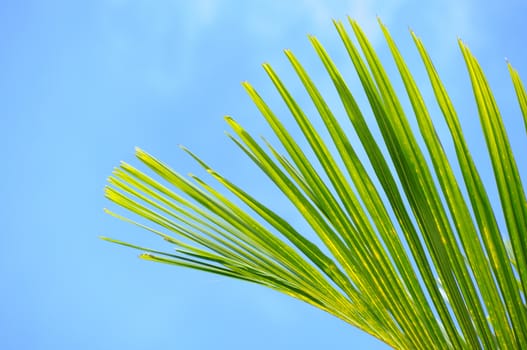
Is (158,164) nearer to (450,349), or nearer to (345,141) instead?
(345,141)

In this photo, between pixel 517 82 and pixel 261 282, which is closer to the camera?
pixel 517 82

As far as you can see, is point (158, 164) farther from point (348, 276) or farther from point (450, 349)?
point (450, 349)

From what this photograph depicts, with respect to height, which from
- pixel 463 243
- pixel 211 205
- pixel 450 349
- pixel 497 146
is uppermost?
pixel 211 205

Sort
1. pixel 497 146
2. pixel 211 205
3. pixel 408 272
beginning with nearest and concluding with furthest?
pixel 497 146 < pixel 408 272 < pixel 211 205

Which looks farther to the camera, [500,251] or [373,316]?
[373,316]

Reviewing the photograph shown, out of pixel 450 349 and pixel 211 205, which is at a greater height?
pixel 211 205

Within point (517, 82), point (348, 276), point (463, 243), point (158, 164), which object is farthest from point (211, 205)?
point (517, 82)

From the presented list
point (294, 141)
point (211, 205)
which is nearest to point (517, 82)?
point (294, 141)

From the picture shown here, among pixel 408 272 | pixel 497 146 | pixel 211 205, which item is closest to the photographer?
pixel 497 146

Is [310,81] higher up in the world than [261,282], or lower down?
higher up
